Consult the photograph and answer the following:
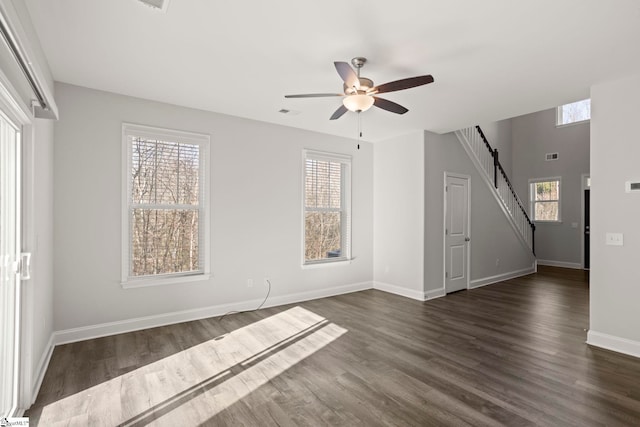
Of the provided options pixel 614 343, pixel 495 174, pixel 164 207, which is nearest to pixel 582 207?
pixel 495 174

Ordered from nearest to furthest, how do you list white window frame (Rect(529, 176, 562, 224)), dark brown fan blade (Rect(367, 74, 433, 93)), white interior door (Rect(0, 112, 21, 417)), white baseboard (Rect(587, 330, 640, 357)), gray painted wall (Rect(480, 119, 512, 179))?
white interior door (Rect(0, 112, 21, 417)), dark brown fan blade (Rect(367, 74, 433, 93)), white baseboard (Rect(587, 330, 640, 357)), white window frame (Rect(529, 176, 562, 224)), gray painted wall (Rect(480, 119, 512, 179))

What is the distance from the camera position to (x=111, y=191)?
3.66 metres

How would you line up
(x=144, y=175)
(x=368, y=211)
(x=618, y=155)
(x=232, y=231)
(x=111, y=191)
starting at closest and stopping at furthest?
(x=618, y=155) < (x=111, y=191) < (x=144, y=175) < (x=232, y=231) < (x=368, y=211)

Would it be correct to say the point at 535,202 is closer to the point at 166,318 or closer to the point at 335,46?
the point at 335,46

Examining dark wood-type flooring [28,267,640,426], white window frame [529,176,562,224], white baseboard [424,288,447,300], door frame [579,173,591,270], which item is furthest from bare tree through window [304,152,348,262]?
door frame [579,173,591,270]

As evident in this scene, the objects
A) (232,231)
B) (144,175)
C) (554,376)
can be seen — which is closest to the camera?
(554,376)

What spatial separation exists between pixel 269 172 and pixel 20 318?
10.4ft

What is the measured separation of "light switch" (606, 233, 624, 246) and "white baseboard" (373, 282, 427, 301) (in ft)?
8.10

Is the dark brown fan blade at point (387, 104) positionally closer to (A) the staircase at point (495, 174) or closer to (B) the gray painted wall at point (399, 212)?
(B) the gray painted wall at point (399, 212)

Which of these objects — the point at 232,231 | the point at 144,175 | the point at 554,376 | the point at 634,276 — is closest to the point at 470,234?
the point at 634,276

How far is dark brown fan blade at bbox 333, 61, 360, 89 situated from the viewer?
95.1 inches

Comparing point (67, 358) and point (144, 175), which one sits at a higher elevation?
point (144, 175)

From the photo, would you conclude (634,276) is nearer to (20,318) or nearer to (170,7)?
(170,7)

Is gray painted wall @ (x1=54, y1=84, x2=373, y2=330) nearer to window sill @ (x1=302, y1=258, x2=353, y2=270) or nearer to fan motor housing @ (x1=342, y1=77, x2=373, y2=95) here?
window sill @ (x1=302, y1=258, x2=353, y2=270)
